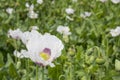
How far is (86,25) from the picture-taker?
4020 millimetres

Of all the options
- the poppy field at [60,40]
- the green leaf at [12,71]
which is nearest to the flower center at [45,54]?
the poppy field at [60,40]

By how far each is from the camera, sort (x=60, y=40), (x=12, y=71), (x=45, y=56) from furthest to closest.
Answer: (x=12, y=71) < (x=60, y=40) < (x=45, y=56)

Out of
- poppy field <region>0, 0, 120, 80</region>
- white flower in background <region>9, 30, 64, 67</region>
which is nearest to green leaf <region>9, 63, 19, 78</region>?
poppy field <region>0, 0, 120, 80</region>

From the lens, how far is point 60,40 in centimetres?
178

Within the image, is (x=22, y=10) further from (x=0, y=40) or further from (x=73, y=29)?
(x=0, y=40)

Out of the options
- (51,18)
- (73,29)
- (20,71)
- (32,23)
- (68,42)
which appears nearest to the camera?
(20,71)

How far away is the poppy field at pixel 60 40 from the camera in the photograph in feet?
5.47

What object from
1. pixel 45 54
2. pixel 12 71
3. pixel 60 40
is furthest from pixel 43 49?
pixel 12 71

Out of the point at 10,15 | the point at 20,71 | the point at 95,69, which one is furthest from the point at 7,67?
the point at 10,15

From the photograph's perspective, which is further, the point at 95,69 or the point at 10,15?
the point at 10,15

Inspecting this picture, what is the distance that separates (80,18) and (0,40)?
121 centimetres

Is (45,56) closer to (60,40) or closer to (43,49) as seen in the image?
(43,49)

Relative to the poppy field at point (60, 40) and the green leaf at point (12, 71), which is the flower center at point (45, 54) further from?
the green leaf at point (12, 71)

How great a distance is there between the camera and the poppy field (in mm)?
1667
